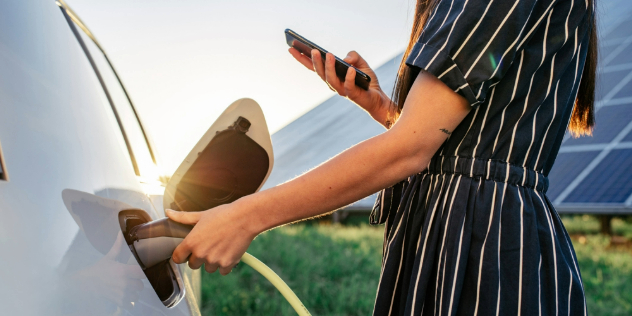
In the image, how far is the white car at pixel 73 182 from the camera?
0.56m

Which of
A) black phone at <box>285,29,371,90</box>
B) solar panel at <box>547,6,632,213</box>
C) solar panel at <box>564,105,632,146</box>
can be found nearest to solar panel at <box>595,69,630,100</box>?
solar panel at <box>547,6,632,213</box>

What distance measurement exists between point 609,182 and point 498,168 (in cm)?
624

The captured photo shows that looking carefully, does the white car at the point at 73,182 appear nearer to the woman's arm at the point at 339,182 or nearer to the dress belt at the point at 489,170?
the woman's arm at the point at 339,182

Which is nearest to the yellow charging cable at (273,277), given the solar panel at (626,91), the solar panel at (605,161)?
the solar panel at (605,161)

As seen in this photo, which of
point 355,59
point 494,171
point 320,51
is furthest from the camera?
point 355,59

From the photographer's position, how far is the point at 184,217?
2.88 ft

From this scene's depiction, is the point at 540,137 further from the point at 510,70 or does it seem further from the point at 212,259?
the point at 212,259

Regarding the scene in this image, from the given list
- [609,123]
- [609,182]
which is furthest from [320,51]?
[609,123]

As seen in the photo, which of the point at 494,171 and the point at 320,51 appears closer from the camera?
the point at 494,171

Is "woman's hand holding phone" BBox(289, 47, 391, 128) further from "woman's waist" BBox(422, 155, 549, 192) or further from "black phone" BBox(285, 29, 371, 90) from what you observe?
"woman's waist" BBox(422, 155, 549, 192)

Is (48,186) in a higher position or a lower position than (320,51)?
lower

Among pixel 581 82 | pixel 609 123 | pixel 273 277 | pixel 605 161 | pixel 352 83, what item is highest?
pixel 609 123

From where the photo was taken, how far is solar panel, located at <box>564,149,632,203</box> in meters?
5.95

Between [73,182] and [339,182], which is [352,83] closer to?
[339,182]
